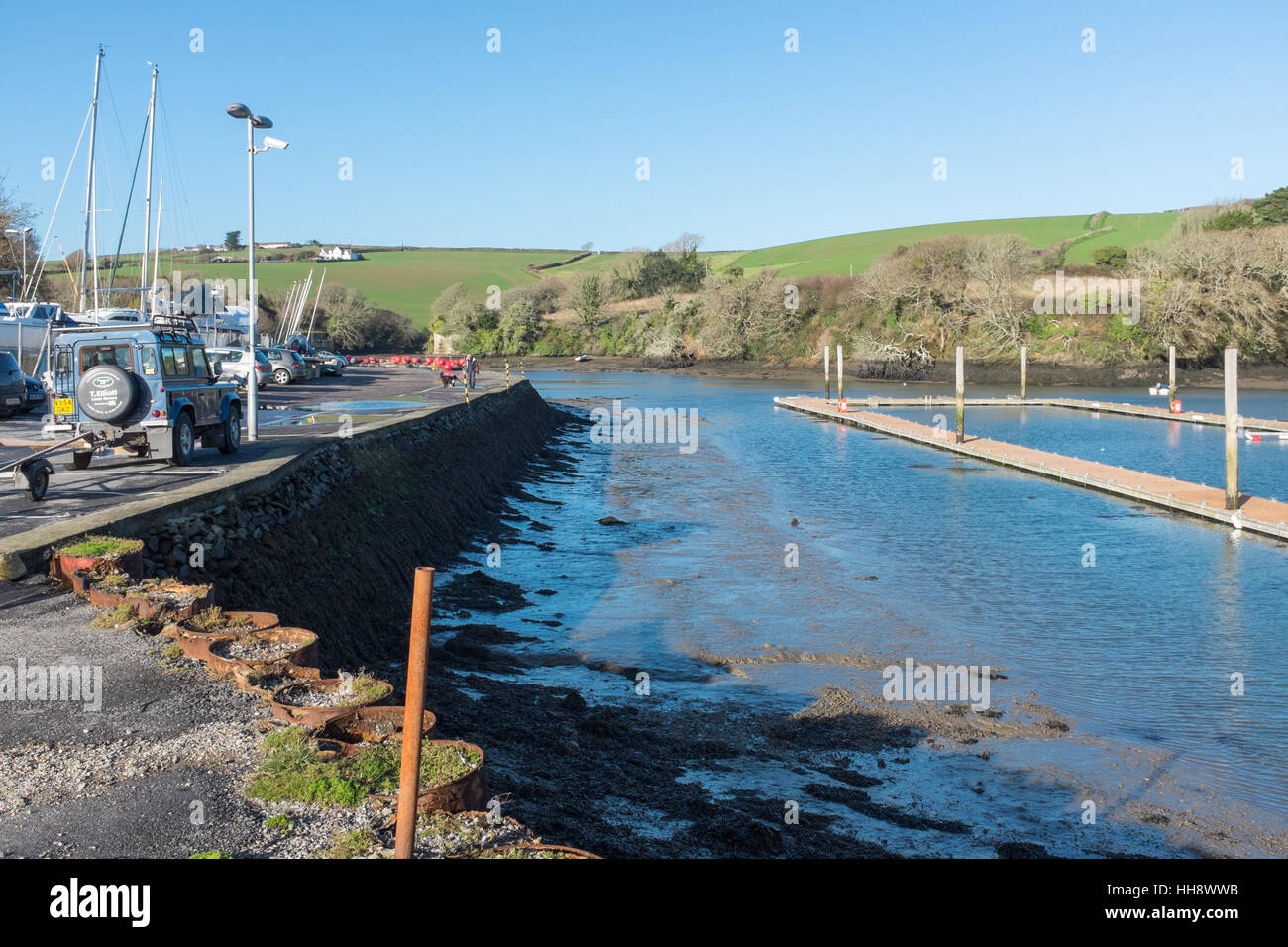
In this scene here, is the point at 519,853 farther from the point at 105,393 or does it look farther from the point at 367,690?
the point at 105,393

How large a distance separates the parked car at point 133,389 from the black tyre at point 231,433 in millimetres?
618

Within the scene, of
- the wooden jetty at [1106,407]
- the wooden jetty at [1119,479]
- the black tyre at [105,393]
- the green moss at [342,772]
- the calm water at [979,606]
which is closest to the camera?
the green moss at [342,772]

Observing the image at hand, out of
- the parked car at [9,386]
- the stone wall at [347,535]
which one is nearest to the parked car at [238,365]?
the parked car at [9,386]

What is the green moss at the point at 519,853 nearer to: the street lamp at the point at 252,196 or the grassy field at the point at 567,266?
the street lamp at the point at 252,196

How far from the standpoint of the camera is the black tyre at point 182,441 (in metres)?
17.7

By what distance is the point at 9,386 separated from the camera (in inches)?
1069

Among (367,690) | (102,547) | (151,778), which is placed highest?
(102,547)

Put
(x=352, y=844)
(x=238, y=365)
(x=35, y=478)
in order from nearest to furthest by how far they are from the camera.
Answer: (x=352, y=844) → (x=35, y=478) → (x=238, y=365)

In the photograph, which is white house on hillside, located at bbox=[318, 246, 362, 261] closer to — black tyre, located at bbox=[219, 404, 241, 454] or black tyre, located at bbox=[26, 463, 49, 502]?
black tyre, located at bbox=[219, 404, 241, 454]

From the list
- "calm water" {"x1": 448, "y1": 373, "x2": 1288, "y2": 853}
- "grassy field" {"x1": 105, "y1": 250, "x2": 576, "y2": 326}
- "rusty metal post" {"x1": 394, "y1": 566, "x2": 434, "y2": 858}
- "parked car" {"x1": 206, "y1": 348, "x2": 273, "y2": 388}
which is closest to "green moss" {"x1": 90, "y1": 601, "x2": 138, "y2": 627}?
"calm water" {"x1": 448, "y1": 373, "x2": 1288, "y2": 853}

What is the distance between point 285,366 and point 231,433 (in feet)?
94.2

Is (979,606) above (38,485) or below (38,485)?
below

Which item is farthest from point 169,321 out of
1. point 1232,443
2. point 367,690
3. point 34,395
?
point 1232,443

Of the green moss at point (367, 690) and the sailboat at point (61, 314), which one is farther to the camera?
the sailboat at point (61, 314)
